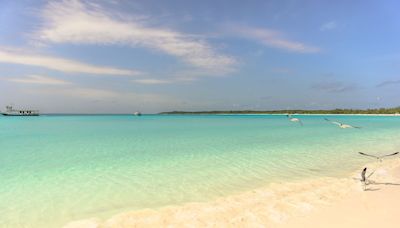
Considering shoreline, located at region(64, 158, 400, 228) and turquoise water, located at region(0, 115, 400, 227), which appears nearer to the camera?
Result: shoreline, located at region(64, 158, 400, 228)

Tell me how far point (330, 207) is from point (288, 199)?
124 cm

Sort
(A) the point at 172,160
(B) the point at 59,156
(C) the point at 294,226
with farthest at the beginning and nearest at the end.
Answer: (B) the point at 59,156, (A) the point at 172,160, (C) the point at 294,226

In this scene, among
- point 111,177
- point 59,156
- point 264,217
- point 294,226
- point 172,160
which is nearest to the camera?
point 294,226

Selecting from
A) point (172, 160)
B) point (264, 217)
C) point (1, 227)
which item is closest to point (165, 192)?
point (264, 217)

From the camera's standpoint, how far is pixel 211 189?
10.1 meters

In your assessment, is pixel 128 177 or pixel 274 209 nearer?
pixel 274 209

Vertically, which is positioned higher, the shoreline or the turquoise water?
the shoreline

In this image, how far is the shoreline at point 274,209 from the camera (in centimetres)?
700

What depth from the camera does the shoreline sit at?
7.00 meters

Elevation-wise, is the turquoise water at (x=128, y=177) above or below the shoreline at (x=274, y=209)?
below

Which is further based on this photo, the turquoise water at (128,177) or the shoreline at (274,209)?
the turquoise water at (128,177)

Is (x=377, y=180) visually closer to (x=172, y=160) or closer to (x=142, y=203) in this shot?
(x=142, y=203)

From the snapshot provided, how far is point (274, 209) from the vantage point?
7.79m

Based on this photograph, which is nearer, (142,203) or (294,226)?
(294,226)
